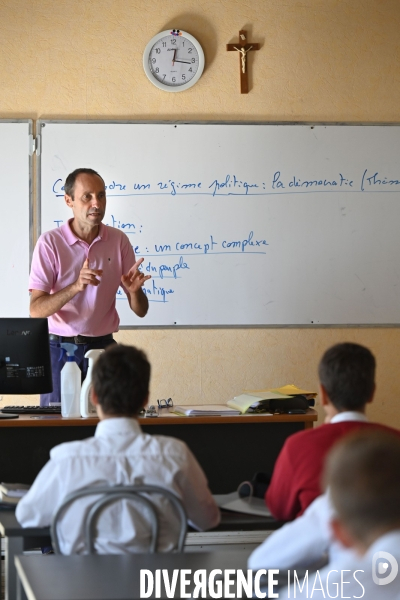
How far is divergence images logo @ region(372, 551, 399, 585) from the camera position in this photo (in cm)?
93

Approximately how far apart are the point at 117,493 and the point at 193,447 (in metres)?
1.21

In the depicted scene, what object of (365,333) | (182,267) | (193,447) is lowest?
(193,447)

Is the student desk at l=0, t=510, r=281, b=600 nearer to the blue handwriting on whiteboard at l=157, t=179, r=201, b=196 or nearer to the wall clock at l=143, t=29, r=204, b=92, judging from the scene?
the blue handwriting on whiteboard at l=157, t=179, r=201, b=196

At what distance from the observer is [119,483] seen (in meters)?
1.63

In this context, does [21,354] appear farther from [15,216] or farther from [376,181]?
[376,181]

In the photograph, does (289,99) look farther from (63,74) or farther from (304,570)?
(304,570)

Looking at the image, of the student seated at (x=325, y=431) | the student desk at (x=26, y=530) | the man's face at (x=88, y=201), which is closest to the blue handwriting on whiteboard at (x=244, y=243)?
the man's face at (x=88, y=201)

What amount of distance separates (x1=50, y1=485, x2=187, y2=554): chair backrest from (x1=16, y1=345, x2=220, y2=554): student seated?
0.10ft

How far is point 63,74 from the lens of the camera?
4.20m

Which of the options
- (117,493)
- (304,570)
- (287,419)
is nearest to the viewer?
(304,570)

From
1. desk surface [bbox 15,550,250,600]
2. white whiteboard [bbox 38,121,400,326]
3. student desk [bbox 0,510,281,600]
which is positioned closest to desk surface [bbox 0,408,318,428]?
student desk [bbox 0,510,281,600]

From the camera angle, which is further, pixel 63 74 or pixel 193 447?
pixel 63 74

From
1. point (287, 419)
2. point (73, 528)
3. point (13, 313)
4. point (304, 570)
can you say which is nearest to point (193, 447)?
point (287, 419)

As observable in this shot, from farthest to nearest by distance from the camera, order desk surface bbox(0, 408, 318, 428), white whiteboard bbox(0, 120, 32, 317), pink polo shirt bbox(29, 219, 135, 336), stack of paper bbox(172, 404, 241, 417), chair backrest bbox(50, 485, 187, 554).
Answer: white whiteboard bbox(0, 120, 32, 317)
pink polo shirt bbox(29, 219, 135, 336)
stack of paper bbox(172, 404, 241, 417)
desk surface bbox(0, 408, 318, 428)
chair backrest bbox(50, 485, 187, 554)
